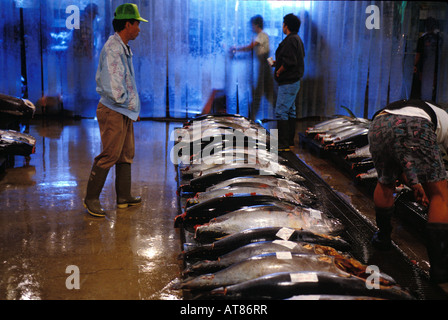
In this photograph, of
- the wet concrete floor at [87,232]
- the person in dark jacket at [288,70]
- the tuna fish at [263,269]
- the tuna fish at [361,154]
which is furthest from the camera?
the person in dark jacket at [288,70]

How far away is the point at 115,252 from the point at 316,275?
1.70m

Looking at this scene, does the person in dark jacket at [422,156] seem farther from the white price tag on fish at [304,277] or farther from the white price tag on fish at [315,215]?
the white price tag on fish at [304,277]

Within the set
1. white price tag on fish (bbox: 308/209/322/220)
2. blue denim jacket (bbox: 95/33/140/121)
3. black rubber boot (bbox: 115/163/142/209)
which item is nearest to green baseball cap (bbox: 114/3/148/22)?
blue denim jacket (bbox: 95/33/140/121)

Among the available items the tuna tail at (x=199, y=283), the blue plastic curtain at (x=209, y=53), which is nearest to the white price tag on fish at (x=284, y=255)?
the tuna tail at (x=199, y=283)

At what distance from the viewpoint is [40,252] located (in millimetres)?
3434

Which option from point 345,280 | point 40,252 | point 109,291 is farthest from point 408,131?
point 40,252

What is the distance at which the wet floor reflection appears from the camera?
294 centimetres

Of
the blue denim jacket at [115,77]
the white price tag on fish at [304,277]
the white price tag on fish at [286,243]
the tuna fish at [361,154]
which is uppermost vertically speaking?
the blue denim jacket at [115,77]

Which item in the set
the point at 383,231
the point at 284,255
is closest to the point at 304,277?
the point at 284,255

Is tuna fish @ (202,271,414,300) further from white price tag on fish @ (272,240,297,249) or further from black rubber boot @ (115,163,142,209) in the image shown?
black rubber boot @ (115,163,142,209)

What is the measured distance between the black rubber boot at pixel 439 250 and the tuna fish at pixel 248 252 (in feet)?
2.21

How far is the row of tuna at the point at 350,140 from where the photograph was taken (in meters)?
5.02
